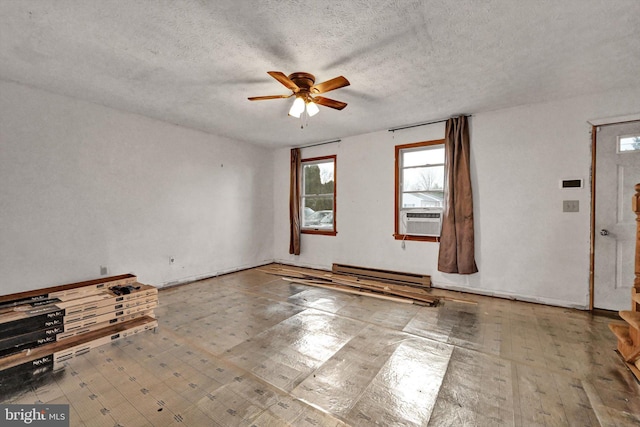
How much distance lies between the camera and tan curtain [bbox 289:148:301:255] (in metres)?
6.20

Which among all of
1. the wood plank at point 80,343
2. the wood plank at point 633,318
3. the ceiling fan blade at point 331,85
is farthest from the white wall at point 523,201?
the wood plank at point 80,343

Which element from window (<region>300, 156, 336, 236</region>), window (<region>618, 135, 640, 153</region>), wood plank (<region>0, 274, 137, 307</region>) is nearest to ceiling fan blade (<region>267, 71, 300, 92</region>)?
window (<region>300, 156, 336, 236</region>)

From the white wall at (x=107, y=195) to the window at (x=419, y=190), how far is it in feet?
11.0

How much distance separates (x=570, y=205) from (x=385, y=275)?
2.81 m

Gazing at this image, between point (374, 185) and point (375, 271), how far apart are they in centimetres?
164

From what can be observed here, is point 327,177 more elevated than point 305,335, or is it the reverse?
point 327,177

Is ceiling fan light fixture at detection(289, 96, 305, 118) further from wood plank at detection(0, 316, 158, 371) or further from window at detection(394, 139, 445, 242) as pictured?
wood plank at detection(0, 316, 158, 371)

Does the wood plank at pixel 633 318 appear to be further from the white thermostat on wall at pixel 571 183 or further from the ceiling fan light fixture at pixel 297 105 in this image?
the ceiling fan light fixture at pixel 297 105

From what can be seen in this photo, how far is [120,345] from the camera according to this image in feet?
8.78

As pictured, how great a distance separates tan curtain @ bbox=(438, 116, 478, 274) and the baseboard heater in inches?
15.7

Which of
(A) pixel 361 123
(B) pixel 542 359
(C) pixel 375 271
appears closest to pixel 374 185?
(A) pixel 361 123

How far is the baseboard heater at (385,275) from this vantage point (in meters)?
4.62

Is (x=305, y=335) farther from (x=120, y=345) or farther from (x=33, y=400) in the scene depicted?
(x=33, y=400)

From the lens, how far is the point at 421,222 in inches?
187
